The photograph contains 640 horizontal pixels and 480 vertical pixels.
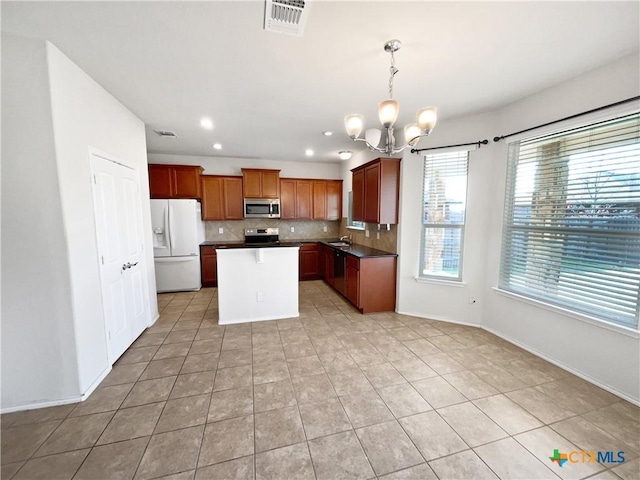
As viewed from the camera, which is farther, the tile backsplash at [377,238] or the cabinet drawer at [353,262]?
the tile backsplash at [377,238]

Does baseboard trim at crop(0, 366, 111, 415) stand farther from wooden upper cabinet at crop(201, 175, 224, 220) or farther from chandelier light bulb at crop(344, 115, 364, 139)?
wooden upper cabinet at crop(201, 175, 224, 220)

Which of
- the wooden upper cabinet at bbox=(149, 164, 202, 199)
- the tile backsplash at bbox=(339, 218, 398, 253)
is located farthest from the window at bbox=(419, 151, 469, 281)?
the wooden upper cabinet at bbox=(149, 164, 202, 199)

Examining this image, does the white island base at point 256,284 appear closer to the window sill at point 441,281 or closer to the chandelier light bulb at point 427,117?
the window sill at point 441,281

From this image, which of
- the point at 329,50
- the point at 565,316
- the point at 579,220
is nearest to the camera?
the point at 329,50

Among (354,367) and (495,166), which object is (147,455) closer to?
(354,367)

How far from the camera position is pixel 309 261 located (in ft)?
18.7

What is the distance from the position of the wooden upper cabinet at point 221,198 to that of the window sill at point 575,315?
4.78 meters

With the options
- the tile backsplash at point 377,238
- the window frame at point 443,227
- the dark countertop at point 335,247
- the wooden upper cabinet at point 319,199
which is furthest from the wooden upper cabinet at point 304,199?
the window frame at point 443,227

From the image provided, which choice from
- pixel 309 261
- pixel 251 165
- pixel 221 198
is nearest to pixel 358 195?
pixel 309 261

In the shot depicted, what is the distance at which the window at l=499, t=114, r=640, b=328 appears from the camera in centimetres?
200

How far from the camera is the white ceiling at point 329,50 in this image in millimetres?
1509

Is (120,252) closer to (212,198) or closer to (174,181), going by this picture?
(174,181)

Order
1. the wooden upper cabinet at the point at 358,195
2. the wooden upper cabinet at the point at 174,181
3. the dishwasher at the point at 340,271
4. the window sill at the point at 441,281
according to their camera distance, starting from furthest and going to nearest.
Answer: the wooden upper cabinet at the point at 174,181
the dishwasher at the point at 340,271
the wooden upper cabinet at the point at 358,195
the window sill at the point at 441,281

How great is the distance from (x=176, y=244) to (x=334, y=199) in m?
3.46
